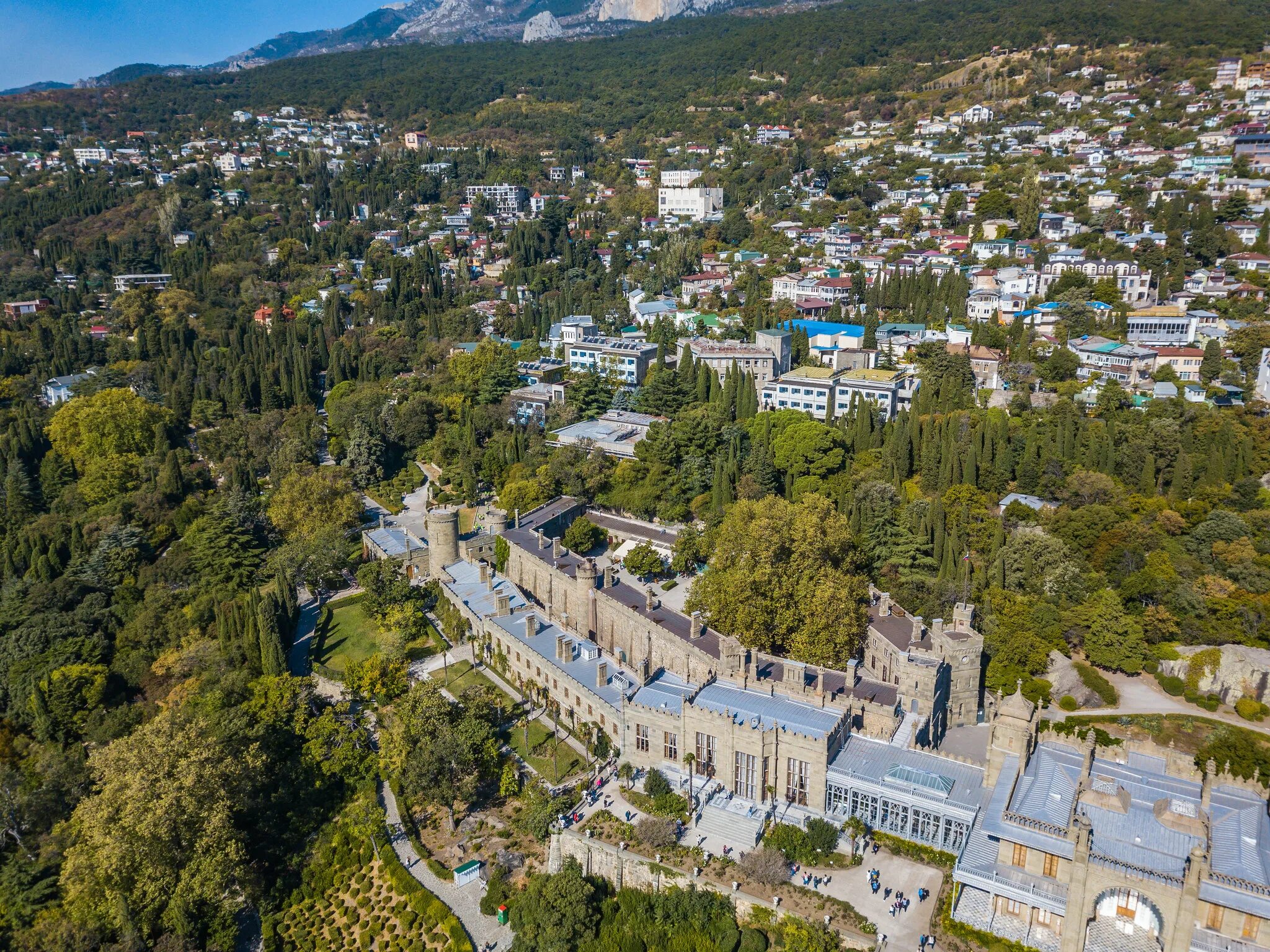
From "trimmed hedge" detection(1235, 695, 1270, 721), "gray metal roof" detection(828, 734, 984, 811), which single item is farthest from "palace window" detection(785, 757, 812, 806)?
"trimmed hedge" detection(1235, 695, 1270, 721)

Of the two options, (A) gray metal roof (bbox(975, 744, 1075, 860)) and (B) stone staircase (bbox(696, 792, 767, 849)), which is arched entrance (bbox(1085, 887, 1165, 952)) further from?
(B) stone staircase (bbox(696, 792, 767, 849))

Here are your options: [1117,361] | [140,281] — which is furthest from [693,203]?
[140,281]

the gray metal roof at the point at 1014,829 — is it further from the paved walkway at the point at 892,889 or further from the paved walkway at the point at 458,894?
the paved walkway at the point at 458,894

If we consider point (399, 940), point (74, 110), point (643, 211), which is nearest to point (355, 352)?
point (643, 211)

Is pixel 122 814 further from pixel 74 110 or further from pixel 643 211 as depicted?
pixel 74 110

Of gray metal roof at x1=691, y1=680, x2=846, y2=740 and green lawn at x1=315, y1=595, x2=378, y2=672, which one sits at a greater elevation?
gray metal roof at x1=691, y1=680, x2=846, y2=740

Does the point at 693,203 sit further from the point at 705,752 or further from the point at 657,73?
the point at 705,752
